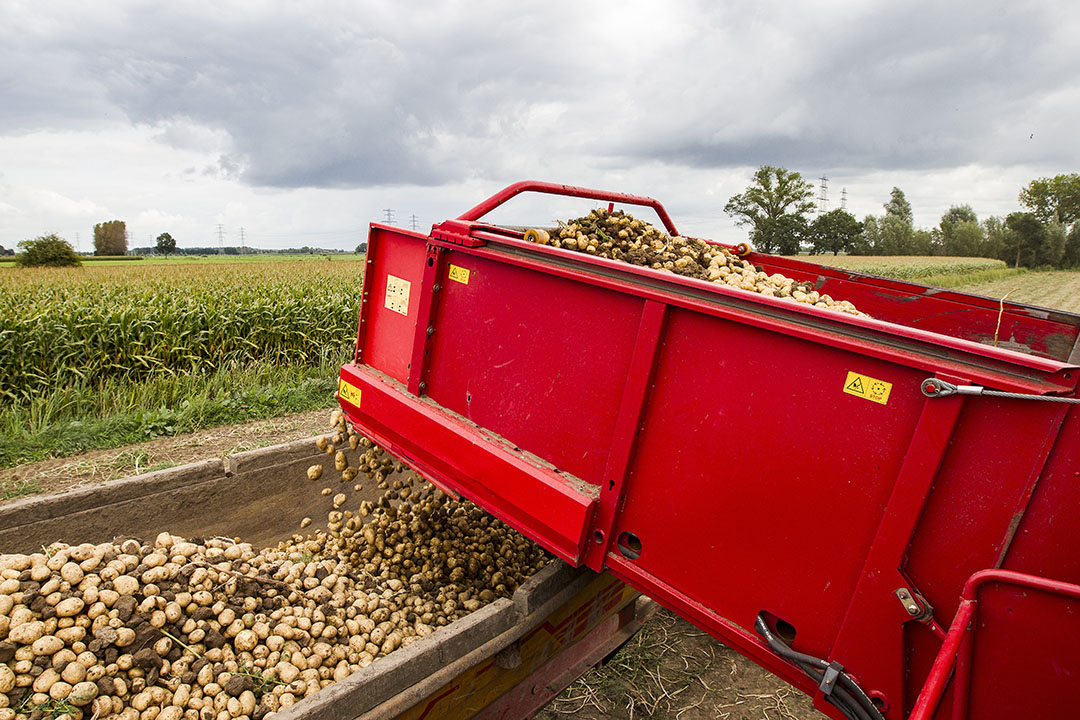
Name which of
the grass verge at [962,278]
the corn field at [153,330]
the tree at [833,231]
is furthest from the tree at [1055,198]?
the corn field at [153,330]

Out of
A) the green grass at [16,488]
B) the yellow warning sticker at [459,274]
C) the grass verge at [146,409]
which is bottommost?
the green grass at [16,488]

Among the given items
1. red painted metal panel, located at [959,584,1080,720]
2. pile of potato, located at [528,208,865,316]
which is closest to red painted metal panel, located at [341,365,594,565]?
pile of potato, located at [528,208,865,316]

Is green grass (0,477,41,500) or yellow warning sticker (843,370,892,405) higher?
yellow warning sticker (843,370,892,405)

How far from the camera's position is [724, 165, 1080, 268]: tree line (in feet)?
177

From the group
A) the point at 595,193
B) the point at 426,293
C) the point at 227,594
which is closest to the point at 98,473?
the point at 227,594

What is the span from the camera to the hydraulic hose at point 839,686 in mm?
1818

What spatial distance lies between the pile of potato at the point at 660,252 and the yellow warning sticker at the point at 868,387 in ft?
3.05

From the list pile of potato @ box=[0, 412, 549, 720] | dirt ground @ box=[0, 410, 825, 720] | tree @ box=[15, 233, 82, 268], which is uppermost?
pile of potato @ box=[0, 412, 549, 720]

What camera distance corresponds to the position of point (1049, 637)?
4.73ft

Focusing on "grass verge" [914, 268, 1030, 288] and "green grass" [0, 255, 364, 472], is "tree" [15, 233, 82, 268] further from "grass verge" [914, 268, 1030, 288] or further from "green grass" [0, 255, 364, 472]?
"grass verge" [914, 268, 1030, 288]

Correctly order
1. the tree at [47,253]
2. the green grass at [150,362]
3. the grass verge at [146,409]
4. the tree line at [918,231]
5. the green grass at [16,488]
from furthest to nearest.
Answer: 1. the tree line at [918,231]
2. the tree at [47,253]
3. the green grass at [150,362]
4. the grass verge at [146,409]
5. the green grass at [16,488]

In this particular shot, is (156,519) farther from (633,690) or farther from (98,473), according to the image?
(633,690)

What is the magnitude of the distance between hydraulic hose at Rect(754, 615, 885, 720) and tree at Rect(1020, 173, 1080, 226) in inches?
2793

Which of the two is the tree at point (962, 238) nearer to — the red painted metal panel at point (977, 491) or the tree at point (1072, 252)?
the tree at point (1072, 252)
